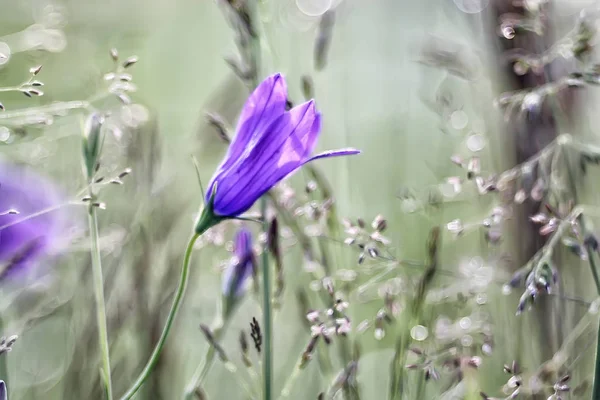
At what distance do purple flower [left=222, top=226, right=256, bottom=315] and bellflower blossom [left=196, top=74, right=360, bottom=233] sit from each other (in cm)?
10

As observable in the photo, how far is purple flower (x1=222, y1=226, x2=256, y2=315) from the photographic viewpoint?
2.16 feet

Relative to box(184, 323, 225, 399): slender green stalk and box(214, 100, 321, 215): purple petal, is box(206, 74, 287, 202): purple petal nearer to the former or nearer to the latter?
box(214, 100, 321, 215): purple petal

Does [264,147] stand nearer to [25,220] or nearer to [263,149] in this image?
[263,149]

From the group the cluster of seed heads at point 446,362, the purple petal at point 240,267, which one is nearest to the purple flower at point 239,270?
the purple petal at point 240,267

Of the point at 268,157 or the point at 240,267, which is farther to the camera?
the point at 240,267

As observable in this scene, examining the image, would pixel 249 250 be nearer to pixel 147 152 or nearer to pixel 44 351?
pixel 147 152

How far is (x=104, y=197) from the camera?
46.8 inches

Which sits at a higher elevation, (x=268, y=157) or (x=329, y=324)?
(x=268, y=157)

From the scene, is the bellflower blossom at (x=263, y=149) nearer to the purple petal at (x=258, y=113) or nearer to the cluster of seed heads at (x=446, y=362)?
the purple petal at (x=258, y=113)

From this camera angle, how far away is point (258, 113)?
1.84 feet

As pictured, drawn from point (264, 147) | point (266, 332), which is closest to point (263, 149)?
point (264, 147)

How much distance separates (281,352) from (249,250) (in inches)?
18.3

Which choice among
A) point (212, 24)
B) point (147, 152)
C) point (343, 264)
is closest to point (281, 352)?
point (343, 264)

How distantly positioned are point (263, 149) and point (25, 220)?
239mm
